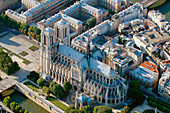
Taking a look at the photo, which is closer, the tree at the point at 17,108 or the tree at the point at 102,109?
the tree at the point at 102,109

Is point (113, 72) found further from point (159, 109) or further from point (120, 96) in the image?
point (159, 109)

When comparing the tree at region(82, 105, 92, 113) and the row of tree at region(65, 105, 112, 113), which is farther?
the tree at region(82, 105, 92, 113)

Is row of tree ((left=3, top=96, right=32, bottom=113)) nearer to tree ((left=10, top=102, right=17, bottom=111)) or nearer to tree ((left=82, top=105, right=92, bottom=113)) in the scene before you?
tree ((left=10, top=102, right=17, bottom=111))

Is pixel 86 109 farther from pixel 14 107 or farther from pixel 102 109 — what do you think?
pixel 14 107

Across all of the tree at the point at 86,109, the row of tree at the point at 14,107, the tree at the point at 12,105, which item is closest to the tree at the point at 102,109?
the tree at the point at 86,109

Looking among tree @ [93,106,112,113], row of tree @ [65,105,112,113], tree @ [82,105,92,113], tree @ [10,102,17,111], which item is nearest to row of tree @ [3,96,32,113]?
tree @ [10,102,17,111]

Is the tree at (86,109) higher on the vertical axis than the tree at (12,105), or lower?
higher

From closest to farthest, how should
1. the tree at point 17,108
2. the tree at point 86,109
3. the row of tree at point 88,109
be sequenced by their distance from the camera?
the row of tree at point 88,109 < the tree at point 86,109 < the tree at point 17,108

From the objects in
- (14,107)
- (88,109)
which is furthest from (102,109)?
(14,107)

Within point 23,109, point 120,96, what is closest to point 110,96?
point 120,96

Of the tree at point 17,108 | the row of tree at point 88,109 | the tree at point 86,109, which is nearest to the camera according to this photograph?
the row of tree at point 88,109

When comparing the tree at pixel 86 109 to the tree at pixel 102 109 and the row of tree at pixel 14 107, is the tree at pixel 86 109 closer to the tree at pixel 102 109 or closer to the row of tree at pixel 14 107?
the tree at pixel 102 109
